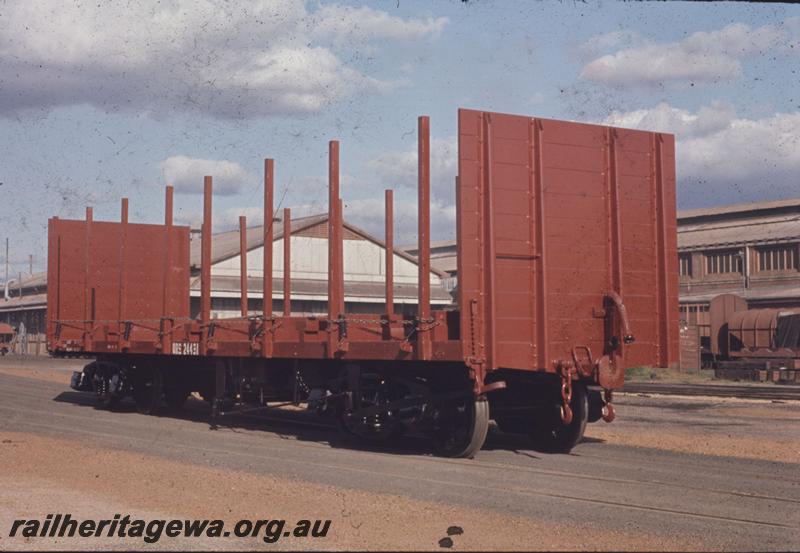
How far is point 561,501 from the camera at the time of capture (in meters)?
8.78

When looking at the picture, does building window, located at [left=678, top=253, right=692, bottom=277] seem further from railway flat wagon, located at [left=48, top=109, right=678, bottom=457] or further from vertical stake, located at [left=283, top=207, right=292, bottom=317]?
railway flat wagon, located at [left=48, top=109, right=678, bottom=457]

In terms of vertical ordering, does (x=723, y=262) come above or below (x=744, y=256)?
below

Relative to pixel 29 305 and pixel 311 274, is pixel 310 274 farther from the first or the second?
pixel 29 305

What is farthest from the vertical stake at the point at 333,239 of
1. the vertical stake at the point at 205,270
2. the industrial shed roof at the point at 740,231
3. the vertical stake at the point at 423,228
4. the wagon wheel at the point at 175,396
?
the industrial shed roof at the point at 740,231

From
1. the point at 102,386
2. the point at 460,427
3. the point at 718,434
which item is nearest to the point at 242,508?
the point at 460,427

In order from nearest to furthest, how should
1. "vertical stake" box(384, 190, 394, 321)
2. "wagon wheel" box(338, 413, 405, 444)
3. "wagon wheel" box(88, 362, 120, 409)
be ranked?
"wagon wheel" box(338, 413, 405, 444), "vertical stake" box(384, 190, 394, 321), "wagon wheel" box(88, 362, 120, 409)

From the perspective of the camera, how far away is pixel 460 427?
1208 centimetres

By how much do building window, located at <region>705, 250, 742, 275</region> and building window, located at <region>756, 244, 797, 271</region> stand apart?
1.28 metres

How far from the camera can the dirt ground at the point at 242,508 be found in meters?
6.91

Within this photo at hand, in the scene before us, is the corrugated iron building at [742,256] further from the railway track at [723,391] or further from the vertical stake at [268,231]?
the vertical stake at [268,231]

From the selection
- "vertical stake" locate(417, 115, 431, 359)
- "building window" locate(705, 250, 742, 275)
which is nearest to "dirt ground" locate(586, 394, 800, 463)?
"vertical stake" locate(417, 115, 431, 359)

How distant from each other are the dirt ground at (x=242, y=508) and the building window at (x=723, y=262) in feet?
149

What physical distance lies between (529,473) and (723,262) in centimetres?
4497

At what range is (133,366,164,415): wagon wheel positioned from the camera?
18.7 metres
